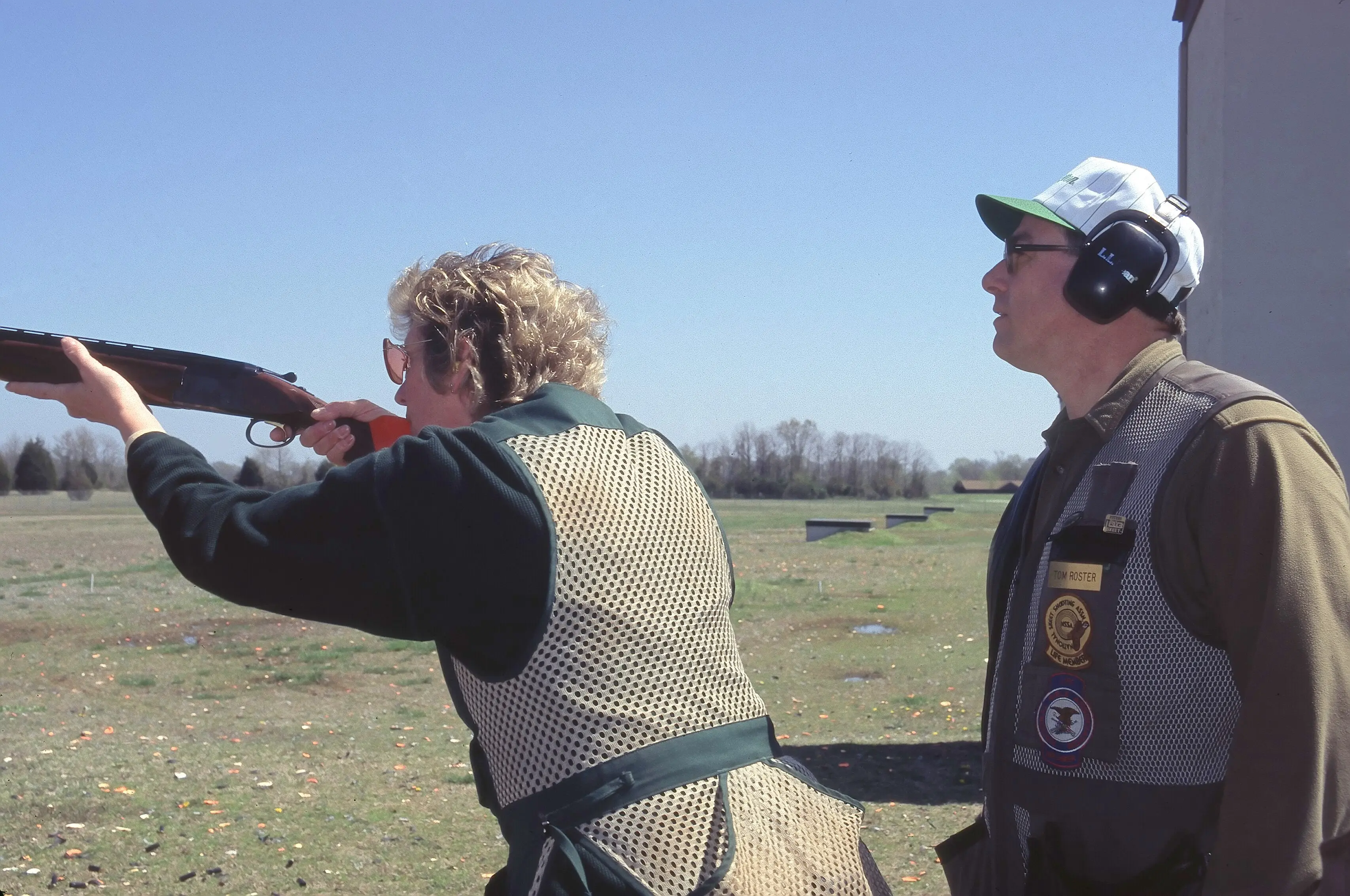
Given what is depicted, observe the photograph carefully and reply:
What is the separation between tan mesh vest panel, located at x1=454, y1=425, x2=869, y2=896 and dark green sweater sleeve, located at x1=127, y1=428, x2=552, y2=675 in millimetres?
60

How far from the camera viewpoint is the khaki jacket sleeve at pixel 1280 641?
206 cm

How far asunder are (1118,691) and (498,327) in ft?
4.83

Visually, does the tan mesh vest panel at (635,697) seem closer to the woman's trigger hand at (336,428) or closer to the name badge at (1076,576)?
the name badge at (1076,576)

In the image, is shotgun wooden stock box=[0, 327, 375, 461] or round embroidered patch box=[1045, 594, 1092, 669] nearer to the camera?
round embroidered patch box=[1045, 594, 1092, 669]

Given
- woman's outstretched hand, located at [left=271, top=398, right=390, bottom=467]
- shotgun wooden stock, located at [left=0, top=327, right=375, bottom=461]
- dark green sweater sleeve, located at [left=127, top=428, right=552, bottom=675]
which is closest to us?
dark green sweater sleeve, located at [left=127, top=428, right=552, bottom=675]

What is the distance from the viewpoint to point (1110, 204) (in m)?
2.84

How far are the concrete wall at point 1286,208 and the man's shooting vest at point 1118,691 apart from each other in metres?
3.95

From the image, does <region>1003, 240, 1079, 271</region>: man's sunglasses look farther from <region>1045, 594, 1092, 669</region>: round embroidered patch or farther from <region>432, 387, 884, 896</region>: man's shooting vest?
<region>432, 387, 884, 896</region>: man's shooting vest

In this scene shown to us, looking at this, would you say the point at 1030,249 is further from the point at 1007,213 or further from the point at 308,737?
the point at 308,737

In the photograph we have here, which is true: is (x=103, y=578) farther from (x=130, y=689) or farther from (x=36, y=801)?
(x=36, y=801)

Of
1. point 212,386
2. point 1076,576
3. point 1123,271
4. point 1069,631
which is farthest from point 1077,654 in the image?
point 212,386

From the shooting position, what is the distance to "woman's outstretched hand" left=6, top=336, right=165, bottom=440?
2.48m

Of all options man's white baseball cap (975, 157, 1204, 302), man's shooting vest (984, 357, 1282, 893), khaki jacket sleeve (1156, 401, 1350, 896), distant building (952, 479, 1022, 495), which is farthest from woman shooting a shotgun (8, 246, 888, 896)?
distant building (952, 479, 1022, 495)

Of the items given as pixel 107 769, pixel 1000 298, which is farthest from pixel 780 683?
pixel 1000 298
